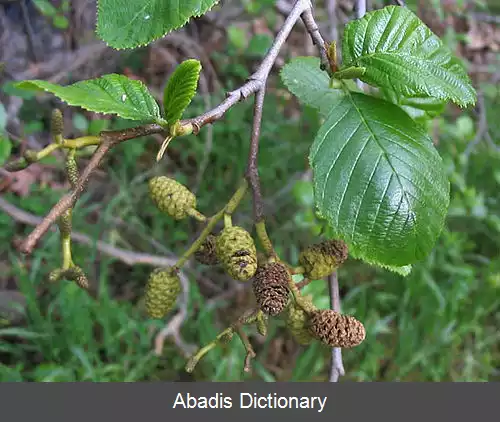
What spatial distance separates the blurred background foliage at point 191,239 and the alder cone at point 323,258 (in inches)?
49.7

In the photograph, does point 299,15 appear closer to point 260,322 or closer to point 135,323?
point 260,322

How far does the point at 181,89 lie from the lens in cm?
77

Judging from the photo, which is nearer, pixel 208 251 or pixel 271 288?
pixel 271 288

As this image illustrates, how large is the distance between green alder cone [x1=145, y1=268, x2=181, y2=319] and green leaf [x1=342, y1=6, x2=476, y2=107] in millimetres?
458

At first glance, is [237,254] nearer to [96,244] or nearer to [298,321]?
[298,321]


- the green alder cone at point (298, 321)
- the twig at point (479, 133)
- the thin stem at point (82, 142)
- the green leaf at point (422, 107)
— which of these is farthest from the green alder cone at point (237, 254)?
the twig at point (479, 133)

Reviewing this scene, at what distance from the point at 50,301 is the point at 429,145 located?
6.89ft

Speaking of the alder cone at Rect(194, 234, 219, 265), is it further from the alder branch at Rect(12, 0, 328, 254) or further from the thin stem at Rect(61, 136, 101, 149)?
the thin stem at Rect(61, 136, 101, 149)

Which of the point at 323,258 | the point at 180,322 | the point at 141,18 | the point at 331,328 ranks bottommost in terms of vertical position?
the point at 180,322

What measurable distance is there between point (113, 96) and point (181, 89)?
12 cm

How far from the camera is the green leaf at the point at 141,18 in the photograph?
0.90 metres

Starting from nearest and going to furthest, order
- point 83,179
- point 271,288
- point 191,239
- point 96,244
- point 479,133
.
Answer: point 83,179
point 271,288
point 96,244
point 191,239
point 479,133

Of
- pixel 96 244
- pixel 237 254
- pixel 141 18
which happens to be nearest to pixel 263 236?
pixel 237 254

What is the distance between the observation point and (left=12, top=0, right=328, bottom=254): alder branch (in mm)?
644
